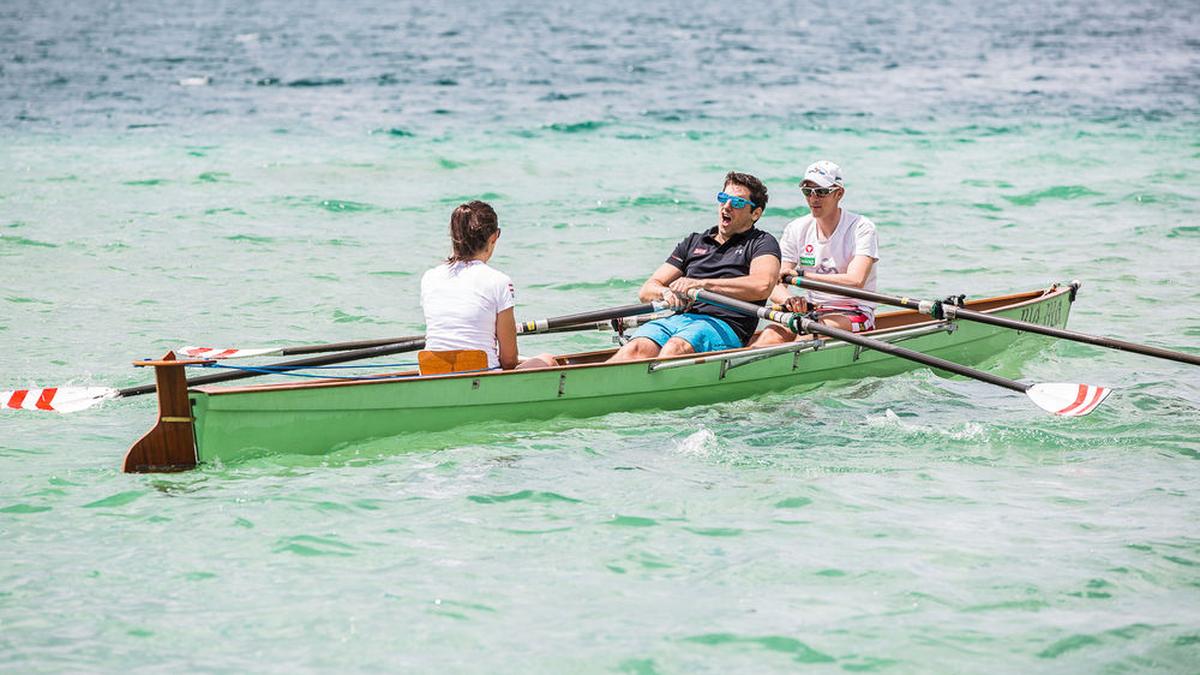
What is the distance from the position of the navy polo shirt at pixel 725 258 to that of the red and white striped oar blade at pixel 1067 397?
2078mm

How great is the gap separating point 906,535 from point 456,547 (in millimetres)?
2528

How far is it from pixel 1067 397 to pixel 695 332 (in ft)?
8.68

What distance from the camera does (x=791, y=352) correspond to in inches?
395

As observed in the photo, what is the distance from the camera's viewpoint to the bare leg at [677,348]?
31.7ft

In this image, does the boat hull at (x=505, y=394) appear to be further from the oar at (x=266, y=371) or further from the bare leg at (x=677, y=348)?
the oar at (x=266, y=371)

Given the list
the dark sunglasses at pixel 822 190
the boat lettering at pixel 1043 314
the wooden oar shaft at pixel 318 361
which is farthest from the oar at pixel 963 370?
the boat lettering at pixel 1043 314

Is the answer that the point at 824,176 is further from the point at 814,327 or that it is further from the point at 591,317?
the point at 591,317

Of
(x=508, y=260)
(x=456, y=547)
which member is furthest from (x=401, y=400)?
(x=508, y=260)

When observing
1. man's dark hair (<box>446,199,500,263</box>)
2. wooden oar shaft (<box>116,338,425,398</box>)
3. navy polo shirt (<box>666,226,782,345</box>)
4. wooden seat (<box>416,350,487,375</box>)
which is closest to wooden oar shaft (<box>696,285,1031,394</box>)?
navy polo shirt (<box>666,226,782,345</box>)

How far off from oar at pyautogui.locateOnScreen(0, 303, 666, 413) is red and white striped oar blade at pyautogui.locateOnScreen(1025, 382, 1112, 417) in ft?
8.91

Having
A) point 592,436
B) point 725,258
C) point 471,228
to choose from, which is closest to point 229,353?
point 471,228

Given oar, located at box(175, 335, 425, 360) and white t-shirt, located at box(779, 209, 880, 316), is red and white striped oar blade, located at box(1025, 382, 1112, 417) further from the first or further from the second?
oar, located at box(175, 335, 425, 360)

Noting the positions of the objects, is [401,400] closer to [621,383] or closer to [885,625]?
[621,383]

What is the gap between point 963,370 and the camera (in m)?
9.16
